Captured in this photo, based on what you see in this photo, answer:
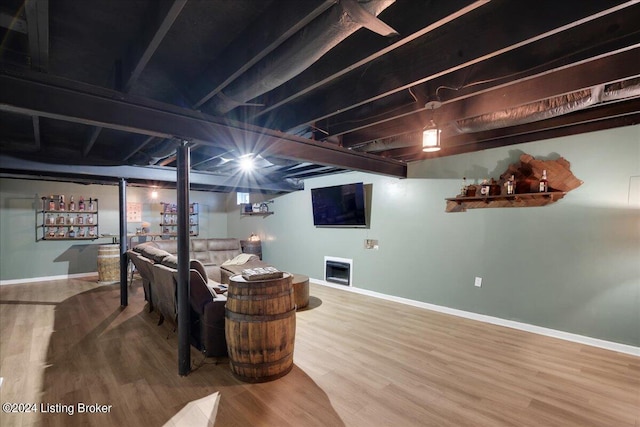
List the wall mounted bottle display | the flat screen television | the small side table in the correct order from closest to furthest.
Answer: the small side table → the flat screen television → the wall mounted bottle display

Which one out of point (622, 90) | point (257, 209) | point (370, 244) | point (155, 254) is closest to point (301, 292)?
point (370, 244)

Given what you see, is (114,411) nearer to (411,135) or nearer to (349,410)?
(349,410)

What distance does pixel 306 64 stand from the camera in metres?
1.63

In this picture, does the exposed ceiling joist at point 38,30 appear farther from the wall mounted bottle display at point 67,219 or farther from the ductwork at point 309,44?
the wall mounted bottle display at point 67,219

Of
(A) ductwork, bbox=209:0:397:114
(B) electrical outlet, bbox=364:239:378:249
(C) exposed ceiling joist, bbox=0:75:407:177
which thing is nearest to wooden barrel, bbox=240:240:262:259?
(B) electrical outlet, bbox=364:239:378:249

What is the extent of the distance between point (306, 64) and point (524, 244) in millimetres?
3612

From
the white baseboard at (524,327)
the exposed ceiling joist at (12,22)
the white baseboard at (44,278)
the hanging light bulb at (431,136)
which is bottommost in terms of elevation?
the white baseboard at (524,327)

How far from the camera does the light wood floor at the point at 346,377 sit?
210 cm

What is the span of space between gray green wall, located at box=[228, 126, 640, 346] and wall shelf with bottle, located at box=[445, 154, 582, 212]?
0.29 feet

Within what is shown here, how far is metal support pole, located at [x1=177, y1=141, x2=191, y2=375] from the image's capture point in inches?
103

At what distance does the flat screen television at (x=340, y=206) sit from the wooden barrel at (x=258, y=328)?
311cm

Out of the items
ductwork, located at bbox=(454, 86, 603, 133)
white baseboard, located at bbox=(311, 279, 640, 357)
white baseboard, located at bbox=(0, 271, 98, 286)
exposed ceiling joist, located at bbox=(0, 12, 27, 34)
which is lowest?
white baseboard, located at bbox=(311, 279, 640, 357)

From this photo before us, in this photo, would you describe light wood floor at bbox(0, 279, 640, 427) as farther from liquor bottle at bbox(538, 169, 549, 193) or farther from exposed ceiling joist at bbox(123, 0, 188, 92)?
exposed ceiling joist at bbox(123, 0, 188, 92)

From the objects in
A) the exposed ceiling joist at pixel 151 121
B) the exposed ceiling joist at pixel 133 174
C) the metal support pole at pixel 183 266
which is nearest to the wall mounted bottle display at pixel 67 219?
the exposed ceiling joist at pixel 133 174
